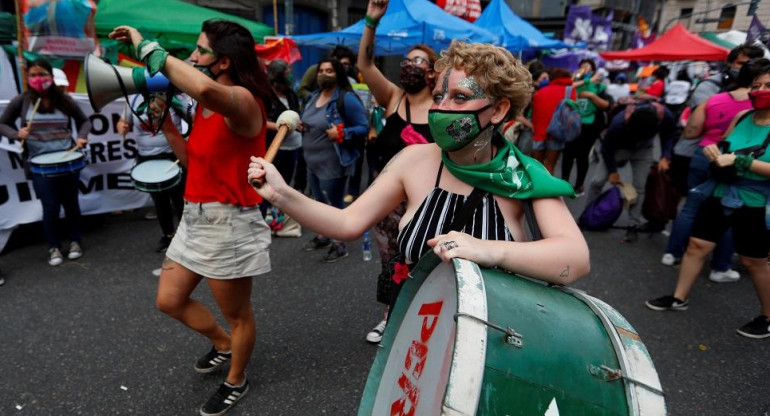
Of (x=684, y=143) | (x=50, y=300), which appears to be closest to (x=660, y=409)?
(x=50, y=300)

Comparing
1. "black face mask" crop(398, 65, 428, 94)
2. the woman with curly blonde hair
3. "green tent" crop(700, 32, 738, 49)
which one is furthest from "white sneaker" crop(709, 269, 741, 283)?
"green tent" crop(700, 32, 738, 49)

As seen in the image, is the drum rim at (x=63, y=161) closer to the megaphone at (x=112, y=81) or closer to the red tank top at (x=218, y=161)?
the red tank top at (x=218, y=161)

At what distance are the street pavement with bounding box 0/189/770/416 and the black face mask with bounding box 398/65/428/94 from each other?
5.46 feet

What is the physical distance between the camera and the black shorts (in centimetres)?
295

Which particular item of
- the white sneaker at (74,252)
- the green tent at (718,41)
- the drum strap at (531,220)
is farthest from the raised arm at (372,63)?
the green tent at (718,41)

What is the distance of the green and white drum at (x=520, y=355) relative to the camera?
36.1 inches

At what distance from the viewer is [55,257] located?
13.4 ft

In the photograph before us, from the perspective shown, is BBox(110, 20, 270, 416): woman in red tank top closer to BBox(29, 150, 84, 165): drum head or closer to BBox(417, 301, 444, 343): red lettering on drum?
BBox(417, 301, 444, 343): red lettering on drum

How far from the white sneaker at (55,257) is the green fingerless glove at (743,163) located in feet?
17.6

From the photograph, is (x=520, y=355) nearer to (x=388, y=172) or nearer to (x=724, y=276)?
(x=388, y=172)

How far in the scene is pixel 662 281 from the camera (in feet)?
13.4

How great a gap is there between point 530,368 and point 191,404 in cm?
206

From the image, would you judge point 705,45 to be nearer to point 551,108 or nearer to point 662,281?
point 551,108

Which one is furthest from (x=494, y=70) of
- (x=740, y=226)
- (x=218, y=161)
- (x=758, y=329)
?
(x=758, y=329)
